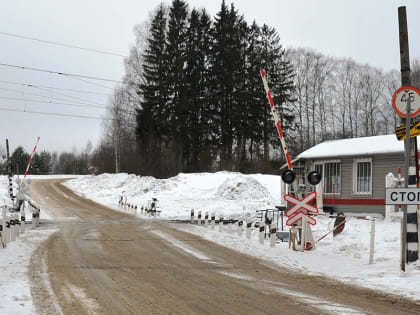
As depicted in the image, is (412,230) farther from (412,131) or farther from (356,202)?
(356,202)

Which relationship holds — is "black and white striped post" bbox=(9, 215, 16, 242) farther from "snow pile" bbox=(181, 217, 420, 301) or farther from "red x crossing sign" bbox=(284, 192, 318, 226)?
"red x crossing sign" bbox=(284, 192, 318, 226)

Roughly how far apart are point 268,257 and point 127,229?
7.86 meters

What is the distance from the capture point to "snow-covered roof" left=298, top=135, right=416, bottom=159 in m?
19.5

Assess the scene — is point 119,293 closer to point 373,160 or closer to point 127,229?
point 127,229

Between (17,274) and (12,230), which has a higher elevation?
(12,230)

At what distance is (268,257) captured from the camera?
11930 millimetres

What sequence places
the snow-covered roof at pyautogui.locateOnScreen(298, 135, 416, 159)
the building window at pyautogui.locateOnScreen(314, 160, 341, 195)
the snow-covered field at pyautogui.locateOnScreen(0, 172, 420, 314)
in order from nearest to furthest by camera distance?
the snow-covered field at pyautogui.locateOnScreen(0, 172, 420, 314) < the snow-covered roof at pyautogui.locateOnScreen(298, 135, 416, 159) < the building window at pyautogui.locateOnScreen(314, 160, 341, 195)

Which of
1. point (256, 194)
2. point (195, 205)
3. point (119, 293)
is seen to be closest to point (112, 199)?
point (195, 205)

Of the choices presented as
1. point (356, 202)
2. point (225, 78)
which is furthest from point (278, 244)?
point (225, 78)

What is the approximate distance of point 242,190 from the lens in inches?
1287

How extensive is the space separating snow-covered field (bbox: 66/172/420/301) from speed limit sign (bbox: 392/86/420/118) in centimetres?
311

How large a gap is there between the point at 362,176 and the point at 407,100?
38.4ft

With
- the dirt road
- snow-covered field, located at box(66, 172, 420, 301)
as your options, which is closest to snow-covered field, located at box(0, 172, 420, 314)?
snow-covered field, located at box(66, 172, 420, 301)

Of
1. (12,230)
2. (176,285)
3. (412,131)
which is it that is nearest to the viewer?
(176,285)
